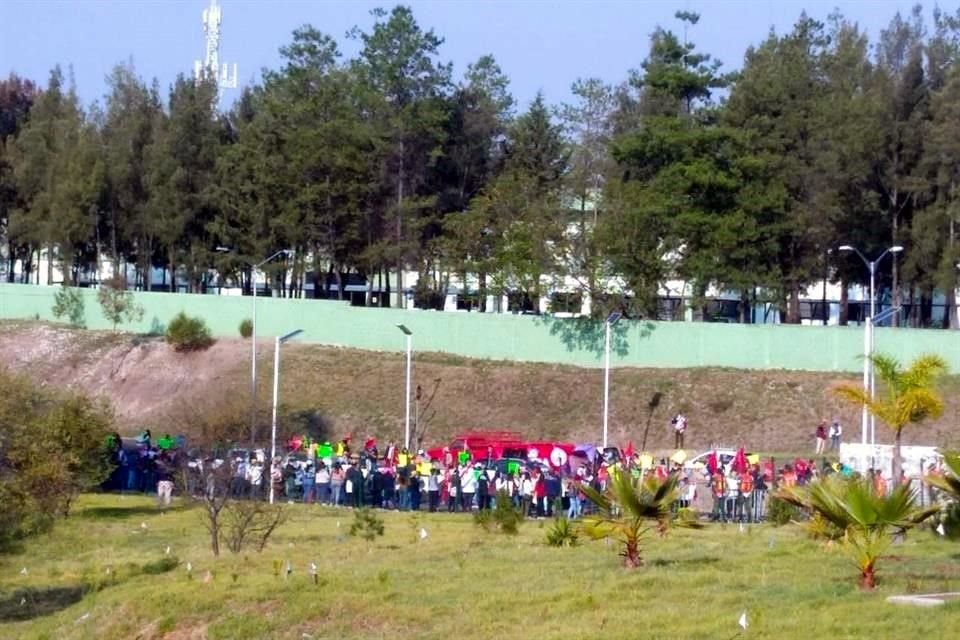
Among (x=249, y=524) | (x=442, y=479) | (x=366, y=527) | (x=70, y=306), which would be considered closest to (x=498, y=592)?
(x=366, y=527)

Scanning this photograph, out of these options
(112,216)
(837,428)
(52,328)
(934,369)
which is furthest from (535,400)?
(934,369)

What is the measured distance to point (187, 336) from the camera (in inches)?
2827

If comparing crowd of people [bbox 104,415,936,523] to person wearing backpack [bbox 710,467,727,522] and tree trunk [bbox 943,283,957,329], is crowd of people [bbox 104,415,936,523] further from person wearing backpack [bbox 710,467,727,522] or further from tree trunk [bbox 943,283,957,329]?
tree trunk [bbox 943,283,957,329]

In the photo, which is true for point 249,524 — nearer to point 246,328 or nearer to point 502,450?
point 502,450

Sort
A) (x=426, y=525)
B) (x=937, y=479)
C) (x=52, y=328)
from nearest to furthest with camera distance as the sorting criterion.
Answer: (x=937, y=479)
(x=426, y=525)
(x=52, y=328)

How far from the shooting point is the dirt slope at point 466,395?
197ft

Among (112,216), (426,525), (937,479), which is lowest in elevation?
(426,525)

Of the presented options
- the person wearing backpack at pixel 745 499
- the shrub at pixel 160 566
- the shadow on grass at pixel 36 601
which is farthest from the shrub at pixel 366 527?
the person wearing backpack at pixel 745 499

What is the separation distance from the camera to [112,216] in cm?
8569

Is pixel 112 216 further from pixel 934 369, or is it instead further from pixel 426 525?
pixel 934 369

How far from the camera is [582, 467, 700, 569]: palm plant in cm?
2141

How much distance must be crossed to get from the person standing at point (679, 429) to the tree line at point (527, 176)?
879 centimetres

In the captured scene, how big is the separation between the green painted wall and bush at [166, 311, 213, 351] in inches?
47.2

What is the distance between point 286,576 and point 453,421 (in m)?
39.5
